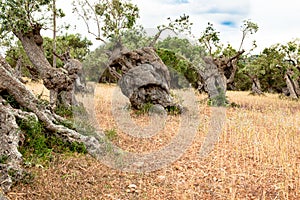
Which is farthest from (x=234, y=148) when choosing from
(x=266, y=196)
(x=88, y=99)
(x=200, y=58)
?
(x=200, y=58)

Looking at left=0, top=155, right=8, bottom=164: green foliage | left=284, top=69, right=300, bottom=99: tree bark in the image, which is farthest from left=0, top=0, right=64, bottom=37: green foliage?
left=284, top=69, right=300, bottom=99: tree bark

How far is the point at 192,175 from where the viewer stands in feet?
22.9

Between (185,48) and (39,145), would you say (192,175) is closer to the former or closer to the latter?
(39,145)

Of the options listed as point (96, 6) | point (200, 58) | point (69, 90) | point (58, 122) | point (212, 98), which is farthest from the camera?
point (200, 58)

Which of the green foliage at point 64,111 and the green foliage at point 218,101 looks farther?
the green foliage at point 218,101

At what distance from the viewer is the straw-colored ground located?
5.87 metres

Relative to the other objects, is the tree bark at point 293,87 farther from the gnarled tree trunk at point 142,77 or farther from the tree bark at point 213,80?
the gnarled tree trunk at point 142,77

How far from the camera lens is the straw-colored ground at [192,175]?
19.2 ft

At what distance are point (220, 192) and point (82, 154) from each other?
306cm

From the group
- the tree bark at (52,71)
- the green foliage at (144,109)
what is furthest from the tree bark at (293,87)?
the tree bark at (52,71)

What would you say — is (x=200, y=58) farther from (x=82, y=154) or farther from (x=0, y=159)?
(x=0, y=159)

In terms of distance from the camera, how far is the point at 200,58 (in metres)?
20.6

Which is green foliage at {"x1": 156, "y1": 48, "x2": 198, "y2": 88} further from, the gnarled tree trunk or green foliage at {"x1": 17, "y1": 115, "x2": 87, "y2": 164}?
green foliage at {"x1": 17, "y1": 115, "x2": 87, "y2": 164}

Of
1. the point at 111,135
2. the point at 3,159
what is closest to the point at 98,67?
the point at 111,135
